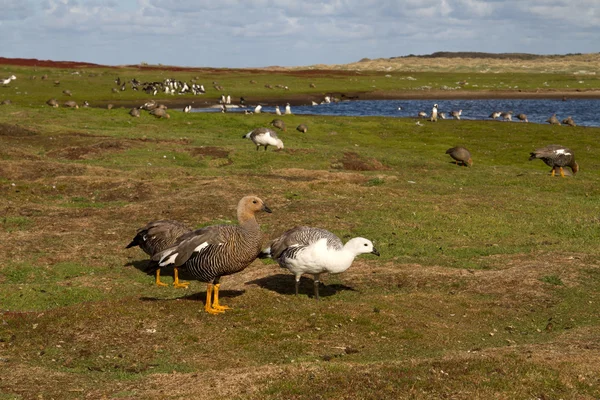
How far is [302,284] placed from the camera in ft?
59.3

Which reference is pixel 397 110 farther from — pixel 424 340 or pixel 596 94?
pixel 424 340

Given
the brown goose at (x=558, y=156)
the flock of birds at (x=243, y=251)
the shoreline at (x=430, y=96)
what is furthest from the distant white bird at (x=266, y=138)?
the shoreline at (x=430, y=96)

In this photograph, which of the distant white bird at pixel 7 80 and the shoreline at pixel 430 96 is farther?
the shoreline at pixel 430 96

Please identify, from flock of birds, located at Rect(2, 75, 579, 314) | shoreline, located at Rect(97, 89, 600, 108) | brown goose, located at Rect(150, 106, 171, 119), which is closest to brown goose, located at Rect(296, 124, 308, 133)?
brown goose, located at Rect(150, 106, 171, 119)

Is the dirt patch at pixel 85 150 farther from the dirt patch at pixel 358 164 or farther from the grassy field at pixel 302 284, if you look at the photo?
the dirt patch at pixel 358 164

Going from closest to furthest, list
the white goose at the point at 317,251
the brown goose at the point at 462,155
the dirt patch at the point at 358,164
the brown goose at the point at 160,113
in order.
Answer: the white goose at the point at 317,251, the dirt patch at the point at 358,164, the brown goose at the point at 462,155, the brown goose at the point at 160,113

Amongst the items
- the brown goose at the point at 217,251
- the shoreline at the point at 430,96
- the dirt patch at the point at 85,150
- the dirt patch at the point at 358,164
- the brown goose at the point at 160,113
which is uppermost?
the brown goose at the point at 217,251

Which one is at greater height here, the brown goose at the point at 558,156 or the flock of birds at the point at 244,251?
the flock of birds at the point at 244,251

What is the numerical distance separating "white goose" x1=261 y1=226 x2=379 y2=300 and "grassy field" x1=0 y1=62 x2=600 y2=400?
802 mm

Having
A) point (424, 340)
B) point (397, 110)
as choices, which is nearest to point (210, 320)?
point (424, 340)

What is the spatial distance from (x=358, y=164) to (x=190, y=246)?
22338mm

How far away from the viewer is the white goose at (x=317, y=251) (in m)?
15.5

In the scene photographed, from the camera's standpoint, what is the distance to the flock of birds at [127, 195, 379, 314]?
1442 centimetres

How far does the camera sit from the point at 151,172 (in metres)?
31.4
